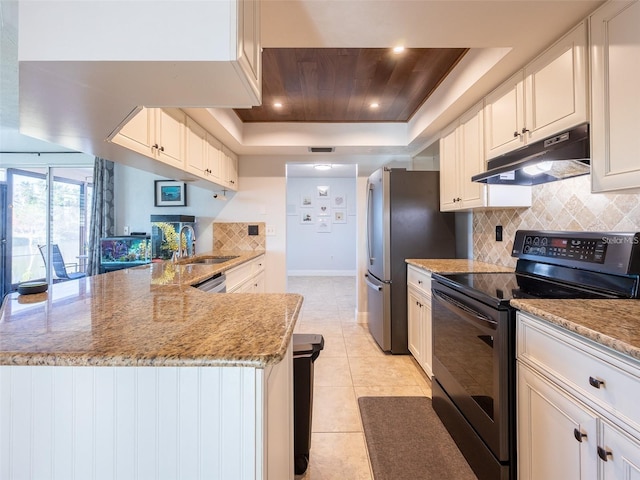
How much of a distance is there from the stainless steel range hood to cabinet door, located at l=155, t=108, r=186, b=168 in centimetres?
211

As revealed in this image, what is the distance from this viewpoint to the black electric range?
123 cm

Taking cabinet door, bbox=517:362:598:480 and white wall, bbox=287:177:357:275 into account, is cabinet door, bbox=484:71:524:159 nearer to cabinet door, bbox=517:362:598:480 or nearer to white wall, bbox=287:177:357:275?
cabinet door, bbox=517:362:598:480

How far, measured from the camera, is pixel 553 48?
1472 millimetres

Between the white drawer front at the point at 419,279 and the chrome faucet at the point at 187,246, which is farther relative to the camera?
the chrome faucet at the point at 187,246

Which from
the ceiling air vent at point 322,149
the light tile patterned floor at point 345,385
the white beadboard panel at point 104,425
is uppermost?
the ceiling air vent at point 322,149

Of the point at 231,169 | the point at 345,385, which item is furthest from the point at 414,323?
the point at 231,169

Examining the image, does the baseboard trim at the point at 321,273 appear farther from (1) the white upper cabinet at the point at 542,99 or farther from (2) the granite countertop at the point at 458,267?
(1) the white upper cabinet at the point at 542,99

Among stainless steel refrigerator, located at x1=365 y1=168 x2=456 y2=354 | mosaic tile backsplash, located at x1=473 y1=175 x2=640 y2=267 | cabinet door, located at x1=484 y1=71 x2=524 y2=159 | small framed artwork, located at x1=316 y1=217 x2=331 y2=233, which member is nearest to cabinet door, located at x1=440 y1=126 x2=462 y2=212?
stainless steel refrigerator, located at x1=365 y1=168 x2=456 y2=354

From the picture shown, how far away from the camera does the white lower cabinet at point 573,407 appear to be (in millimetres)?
782

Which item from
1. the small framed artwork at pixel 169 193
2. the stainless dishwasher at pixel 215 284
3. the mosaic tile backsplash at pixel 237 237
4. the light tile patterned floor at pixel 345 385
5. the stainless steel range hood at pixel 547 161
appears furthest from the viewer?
the mosaic tile backsplash at pixel 237 237

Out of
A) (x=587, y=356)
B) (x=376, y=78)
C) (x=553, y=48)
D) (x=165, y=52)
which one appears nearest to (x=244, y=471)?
(x=587, y=356)

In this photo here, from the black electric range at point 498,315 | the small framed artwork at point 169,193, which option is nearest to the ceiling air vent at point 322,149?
the small framed artwork at point 169,193

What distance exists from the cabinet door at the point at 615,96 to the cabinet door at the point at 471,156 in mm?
804

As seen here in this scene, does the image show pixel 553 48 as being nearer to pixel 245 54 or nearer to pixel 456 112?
pixel 456 112
